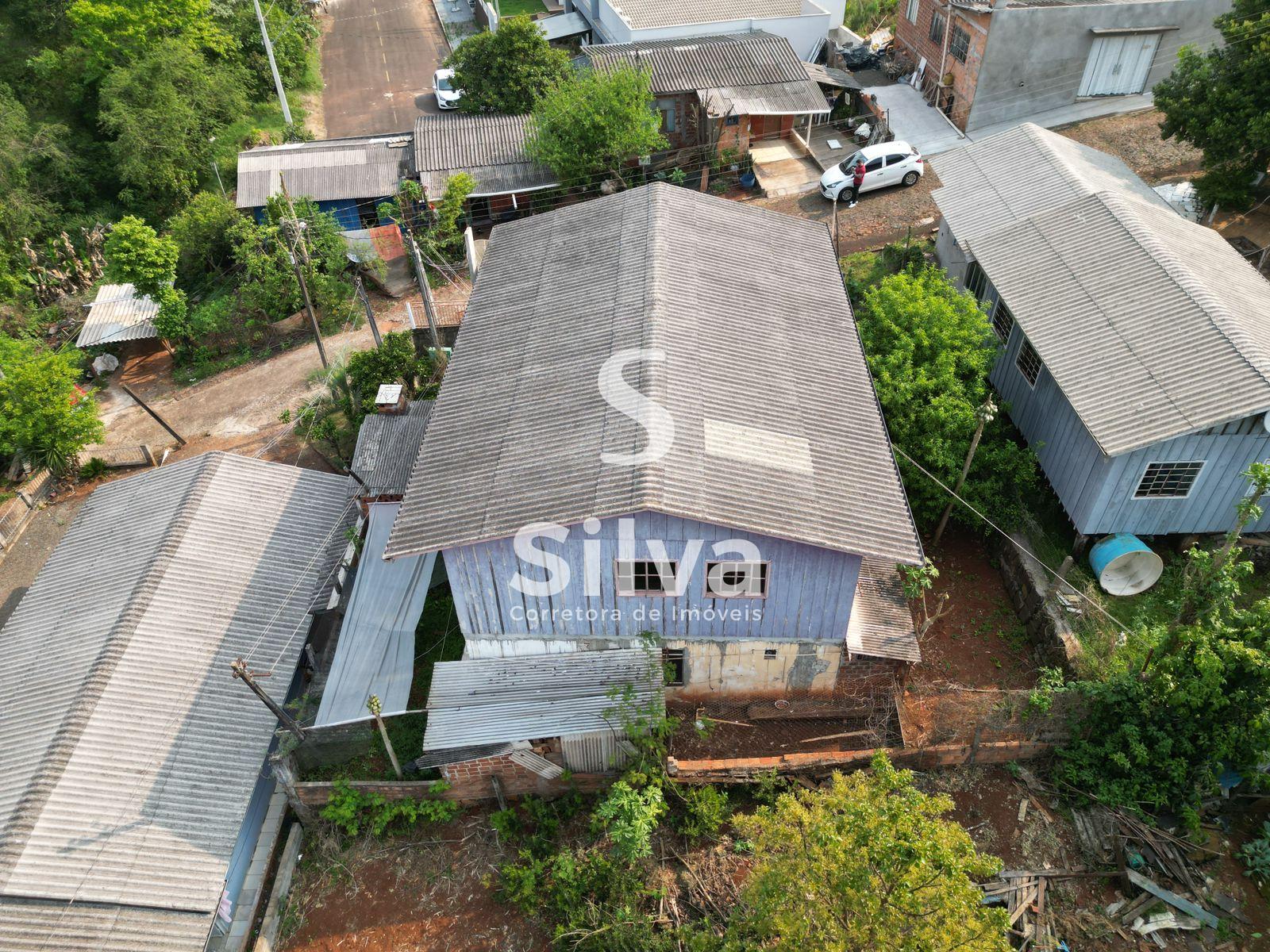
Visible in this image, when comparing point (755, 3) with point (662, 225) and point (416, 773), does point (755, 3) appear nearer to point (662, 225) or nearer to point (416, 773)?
point (662, 225)

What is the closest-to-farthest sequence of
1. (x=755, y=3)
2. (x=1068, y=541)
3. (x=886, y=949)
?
(x=886, y=949), (x=1068, y=541), (x=755, y=3)

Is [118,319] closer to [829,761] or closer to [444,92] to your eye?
[444,92]

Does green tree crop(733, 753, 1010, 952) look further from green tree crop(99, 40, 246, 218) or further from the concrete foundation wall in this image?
green tree crop(99, 40, 246, 218)

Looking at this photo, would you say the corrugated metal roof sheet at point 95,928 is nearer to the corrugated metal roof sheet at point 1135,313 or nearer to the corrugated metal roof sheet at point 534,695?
the corrugated metal roof sheet at point 534,695

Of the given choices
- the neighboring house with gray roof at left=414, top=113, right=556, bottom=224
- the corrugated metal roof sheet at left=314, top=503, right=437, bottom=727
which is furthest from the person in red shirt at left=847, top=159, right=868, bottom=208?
the corrugated metal roof sheet at left=314, top=503, right=437, bottom=727

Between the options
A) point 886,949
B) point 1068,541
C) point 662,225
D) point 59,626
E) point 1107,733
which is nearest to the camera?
point 886,949

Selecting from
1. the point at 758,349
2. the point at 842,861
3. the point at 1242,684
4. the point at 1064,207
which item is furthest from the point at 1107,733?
the point at 1064,207

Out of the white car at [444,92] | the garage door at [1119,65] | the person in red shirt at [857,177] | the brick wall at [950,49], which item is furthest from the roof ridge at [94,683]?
the garage door at [1119,65]
